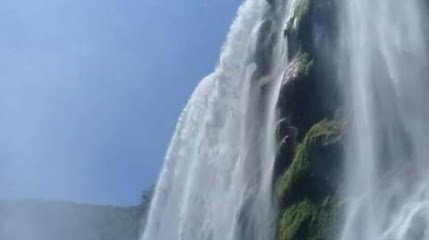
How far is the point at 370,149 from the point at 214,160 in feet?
44.5

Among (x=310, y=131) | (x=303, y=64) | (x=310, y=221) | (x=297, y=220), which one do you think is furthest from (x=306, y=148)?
(x=303, y=64)

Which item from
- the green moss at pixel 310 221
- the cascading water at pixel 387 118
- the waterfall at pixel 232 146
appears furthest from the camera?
the waterfall at pixel 232 146

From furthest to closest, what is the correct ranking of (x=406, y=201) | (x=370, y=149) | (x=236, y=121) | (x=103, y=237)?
(x=103, y=237) < (x=236, y=121) < (x=370, y=149) < (x=406, y=201)

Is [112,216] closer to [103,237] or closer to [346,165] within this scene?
[103,237]

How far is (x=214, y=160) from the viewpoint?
52062mm

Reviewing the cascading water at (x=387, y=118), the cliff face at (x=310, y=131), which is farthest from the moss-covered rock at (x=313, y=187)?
the cascading water at (x=387, y=118)

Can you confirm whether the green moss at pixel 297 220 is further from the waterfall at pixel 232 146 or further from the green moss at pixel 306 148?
the waterfall at pixel 232 146

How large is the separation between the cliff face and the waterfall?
1.26m

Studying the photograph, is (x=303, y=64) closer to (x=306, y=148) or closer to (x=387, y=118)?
(x=306, y=148)

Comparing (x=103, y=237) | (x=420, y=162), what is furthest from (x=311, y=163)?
(x=103, y=237)

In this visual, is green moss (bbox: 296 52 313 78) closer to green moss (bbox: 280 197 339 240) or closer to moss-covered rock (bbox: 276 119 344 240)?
moss-covered rock (bbox: 276 119 344 240)

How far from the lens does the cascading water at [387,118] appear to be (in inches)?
1451

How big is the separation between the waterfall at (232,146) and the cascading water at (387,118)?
4.37 metres

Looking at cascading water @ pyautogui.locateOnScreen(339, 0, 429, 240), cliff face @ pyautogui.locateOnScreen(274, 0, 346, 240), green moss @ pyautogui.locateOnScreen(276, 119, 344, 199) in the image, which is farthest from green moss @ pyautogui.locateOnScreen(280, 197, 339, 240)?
cascading water @ pyautogui.locateOnScreen(339, 0, 429, 240)
